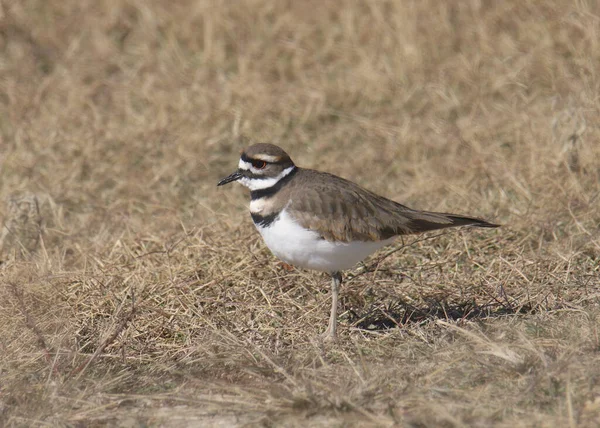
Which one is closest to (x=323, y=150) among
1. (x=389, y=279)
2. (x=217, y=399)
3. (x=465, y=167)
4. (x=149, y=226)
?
(x=465, y=167)

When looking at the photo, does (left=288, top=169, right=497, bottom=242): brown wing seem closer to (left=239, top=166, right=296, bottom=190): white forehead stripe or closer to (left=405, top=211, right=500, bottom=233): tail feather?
(left=405, top=211, right=500, bottom=233): tail feather

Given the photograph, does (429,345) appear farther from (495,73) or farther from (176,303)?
(495,73)

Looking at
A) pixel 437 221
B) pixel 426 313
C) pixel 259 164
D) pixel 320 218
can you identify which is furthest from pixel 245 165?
pixel 426 313

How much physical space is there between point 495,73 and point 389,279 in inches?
144

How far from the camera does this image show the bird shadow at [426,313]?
16.9 feet

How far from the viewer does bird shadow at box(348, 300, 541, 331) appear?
16.9 feet

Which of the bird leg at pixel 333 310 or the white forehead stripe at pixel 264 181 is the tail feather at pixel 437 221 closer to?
the bird leg at pixel 333 310

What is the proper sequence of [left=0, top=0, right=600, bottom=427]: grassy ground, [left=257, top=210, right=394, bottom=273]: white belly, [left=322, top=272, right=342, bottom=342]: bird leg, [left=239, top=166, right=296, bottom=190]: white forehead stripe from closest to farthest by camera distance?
[left=0, top=0, right=600, bottom=427]: grassy ground < [left=257, top=210, right=394, bottom=273]: white belly < [left=322, top=272, right=342, bottom=342]: bird leg < [left=239, top=166, right=296, bottom=190]: white forehead stripe

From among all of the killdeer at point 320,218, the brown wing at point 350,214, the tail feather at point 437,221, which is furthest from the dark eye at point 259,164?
the tail feather at point 437,221

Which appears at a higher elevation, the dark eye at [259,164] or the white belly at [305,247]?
the dark eye at [259,164]

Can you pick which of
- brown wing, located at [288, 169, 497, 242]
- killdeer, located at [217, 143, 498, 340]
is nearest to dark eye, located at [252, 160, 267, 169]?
killdeer, located at [217, 143, 498, 340]

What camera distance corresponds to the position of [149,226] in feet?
21.3

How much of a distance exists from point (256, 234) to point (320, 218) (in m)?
1.23

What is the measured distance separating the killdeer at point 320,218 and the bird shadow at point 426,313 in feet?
0.90
